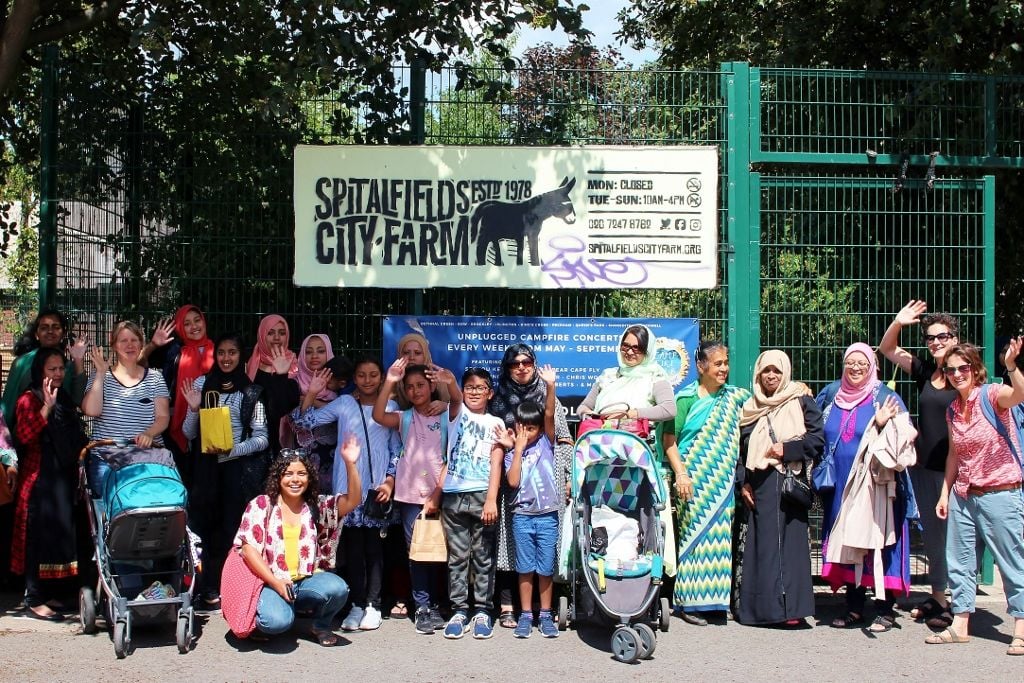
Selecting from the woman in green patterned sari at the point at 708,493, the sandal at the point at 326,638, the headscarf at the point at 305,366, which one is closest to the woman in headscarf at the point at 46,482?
the headscarf at the point at 305,366

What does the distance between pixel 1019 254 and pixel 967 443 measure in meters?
4.05

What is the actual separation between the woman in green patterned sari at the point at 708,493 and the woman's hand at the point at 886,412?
88 centimetres

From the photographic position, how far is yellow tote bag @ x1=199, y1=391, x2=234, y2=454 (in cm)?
712

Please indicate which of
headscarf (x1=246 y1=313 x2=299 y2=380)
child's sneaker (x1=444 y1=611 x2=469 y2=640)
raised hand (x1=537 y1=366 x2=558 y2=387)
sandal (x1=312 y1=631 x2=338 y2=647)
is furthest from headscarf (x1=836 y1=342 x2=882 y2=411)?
headscarf (x1=246 y1=313 x2=299 y2=380)

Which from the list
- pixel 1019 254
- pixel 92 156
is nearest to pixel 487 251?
pixel 92 156

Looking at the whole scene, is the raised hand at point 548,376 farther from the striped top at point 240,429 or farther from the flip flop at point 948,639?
the flip flop at point 948,639

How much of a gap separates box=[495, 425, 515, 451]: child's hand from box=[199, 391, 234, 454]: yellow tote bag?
176 centimetres

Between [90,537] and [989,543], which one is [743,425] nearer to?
[989,543]

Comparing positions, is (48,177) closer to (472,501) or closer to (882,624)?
(472,501)

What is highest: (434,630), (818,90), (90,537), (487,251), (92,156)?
(818,90)

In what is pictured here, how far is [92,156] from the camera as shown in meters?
8.45

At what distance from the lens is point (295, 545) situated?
6.67 metres

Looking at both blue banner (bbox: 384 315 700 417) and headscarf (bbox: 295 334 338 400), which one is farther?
blue banner (bbox: 384 315 700 417)

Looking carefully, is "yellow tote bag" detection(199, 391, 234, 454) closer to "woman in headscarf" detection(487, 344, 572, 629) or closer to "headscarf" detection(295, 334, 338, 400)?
"headscarf" detection(295, 334, 338, 400)
